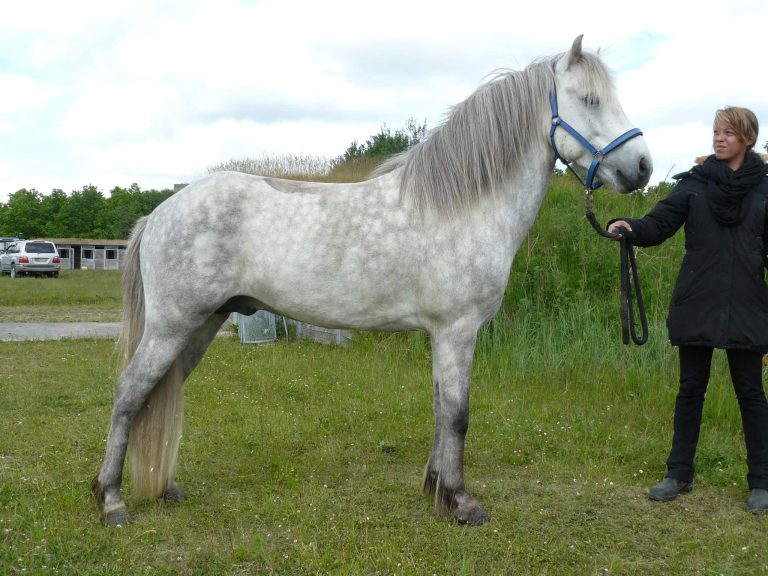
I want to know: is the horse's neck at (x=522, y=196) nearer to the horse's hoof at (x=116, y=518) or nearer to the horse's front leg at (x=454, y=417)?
the horse's front leg at (x=454, y=417)

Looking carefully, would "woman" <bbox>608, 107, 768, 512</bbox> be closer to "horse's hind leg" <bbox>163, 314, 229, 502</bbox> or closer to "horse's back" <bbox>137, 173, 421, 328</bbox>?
"horse's back" <bbox>137, 173, 421, 328</bbox>

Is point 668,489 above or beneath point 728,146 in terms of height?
beneath

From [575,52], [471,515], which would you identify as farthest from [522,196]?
[471,515]

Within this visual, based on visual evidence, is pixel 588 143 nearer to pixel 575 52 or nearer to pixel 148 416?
pixel 575 52

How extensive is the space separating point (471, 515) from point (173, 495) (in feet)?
5.67

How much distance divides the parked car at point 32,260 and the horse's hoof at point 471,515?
1182 inches

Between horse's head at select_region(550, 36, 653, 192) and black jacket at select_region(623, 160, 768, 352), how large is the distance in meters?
0.65

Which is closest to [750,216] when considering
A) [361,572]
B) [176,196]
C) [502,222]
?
[502,222]

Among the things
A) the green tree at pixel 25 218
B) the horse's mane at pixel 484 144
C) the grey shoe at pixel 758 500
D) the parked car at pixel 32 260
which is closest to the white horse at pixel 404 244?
the horse's mane at pixel 484 144

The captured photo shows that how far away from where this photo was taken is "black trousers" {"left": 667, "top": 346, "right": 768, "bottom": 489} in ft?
11.6

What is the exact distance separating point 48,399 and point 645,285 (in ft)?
22.2

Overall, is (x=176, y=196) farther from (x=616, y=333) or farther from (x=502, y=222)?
(x=616, y=333)

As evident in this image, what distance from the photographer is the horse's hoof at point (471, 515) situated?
3.29 m

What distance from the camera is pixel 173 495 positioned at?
142 inches
